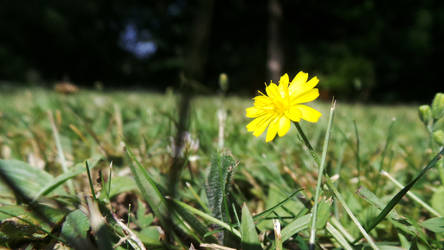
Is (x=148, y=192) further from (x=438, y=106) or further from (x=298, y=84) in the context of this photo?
(x=438, y=106)

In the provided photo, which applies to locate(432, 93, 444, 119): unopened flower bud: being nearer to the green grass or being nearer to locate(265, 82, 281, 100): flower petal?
the green grass

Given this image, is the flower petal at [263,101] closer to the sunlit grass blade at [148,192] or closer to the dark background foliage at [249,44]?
the sunlit grass blade at [148,192]

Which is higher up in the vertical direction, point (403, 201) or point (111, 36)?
point (111, 36)

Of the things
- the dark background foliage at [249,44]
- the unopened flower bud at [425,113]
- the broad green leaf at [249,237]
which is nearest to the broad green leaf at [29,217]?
the broad green leaf at [249,237]

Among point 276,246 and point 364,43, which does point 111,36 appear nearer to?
point 364,43

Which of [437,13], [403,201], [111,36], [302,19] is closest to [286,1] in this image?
[302,19]

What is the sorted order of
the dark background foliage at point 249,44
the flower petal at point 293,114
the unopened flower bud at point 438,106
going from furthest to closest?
the dark background foliage at point 249,44 → the unopened flower bud at point 438,106 → the flower petal at point 293,114

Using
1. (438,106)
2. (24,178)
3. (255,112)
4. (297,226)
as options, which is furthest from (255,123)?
(24,178)
